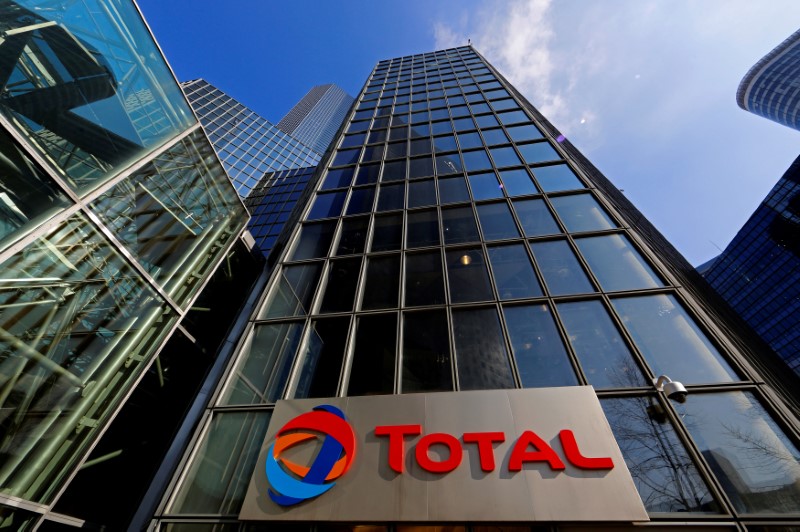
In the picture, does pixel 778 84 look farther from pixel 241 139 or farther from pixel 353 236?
pixel 353 236

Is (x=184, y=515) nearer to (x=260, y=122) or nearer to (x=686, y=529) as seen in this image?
(x=686, y=529)

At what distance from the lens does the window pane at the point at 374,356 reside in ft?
22.9

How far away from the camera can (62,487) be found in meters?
5.45

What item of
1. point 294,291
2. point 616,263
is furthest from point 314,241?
point 616,263

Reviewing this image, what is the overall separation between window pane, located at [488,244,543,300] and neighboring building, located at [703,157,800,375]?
8635 centimetres

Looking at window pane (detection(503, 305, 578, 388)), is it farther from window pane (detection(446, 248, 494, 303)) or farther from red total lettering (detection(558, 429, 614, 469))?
red total lettering (detection(558, 429, 614, 469))

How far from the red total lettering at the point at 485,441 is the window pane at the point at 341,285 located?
14.9ft

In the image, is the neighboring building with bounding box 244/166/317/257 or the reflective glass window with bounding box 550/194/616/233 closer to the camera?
the reflective glass window with bounding box 550/194/616/233

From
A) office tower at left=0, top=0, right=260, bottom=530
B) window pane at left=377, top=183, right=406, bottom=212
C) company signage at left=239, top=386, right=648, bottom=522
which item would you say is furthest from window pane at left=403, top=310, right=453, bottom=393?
office tower at left=0, top=0, right=260, bottom=530

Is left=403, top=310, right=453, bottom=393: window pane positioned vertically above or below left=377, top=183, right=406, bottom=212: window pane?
below

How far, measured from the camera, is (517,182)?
12.2 m

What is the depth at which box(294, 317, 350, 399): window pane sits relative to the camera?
717cm

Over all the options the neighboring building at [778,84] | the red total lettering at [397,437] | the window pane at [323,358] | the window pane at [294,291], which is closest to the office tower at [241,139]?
the window pane at [294,291]

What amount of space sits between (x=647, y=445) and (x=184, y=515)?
7.92m
